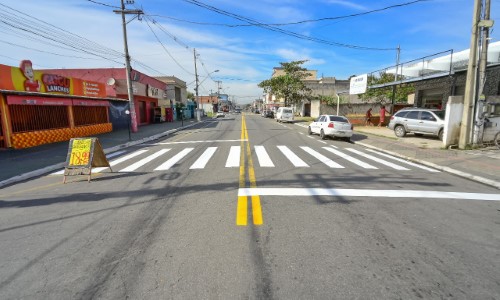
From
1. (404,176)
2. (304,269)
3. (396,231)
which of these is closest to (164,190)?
(304,269)

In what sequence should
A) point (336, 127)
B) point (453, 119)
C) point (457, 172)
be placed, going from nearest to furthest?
1. point (457, 172)
2. point (453, 119)
3. point (336, 127)

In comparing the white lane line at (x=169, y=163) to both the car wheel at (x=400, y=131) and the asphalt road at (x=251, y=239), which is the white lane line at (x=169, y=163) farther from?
the car wheel at (x=400, y=131)

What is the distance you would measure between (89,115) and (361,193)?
21062mm

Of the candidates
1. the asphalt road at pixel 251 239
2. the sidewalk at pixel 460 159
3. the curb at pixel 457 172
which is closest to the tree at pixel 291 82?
the sidewalk at pixel 460 159

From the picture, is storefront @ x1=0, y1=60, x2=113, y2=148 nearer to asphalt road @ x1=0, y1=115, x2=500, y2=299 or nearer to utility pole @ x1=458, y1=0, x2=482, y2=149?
asphalt road @ x1=0, y1=115, x2=500, y2=299

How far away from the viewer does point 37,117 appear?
14836 millimetres

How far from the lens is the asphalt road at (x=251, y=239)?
2627 millimetres

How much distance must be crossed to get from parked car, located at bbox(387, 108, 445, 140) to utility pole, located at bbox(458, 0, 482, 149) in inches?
120

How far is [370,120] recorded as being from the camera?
25.1 metres

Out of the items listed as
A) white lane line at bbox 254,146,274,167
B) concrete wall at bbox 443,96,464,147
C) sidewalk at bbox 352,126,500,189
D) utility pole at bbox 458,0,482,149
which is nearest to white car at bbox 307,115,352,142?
sidewalk at bbox 352,126,500,189

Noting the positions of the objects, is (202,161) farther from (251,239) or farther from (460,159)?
(460,159)

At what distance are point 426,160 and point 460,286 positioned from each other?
803 cm

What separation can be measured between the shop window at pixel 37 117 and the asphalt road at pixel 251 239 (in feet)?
31.2

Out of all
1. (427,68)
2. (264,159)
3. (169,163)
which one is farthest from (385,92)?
(169,163)
